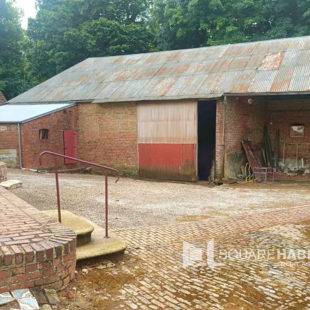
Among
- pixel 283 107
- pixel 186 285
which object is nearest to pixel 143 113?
pixel 283 107

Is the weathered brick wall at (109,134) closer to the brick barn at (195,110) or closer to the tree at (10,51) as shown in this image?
the brick barn at (195,110)

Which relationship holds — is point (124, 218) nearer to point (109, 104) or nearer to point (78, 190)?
point (78, 190)

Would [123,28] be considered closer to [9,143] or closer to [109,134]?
[109,134]

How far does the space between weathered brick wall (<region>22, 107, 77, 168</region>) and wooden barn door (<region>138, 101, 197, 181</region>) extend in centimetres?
410

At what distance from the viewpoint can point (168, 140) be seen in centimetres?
1452

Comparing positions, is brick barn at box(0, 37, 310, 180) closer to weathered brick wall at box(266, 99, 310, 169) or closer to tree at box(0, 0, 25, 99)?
weathered brick wall at box(266, 99, 310, 169)

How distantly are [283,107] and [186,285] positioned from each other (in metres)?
14.6

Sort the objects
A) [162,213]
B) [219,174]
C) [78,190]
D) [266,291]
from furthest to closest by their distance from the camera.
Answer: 1. [219,174]
2. [78,190]
3. [162,213]
4. [266,291]

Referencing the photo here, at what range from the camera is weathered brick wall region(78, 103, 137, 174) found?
15586 millimetres

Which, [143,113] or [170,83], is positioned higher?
[170,83]

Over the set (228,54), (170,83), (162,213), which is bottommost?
(162,213)

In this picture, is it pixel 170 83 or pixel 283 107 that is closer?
pixel 170 83

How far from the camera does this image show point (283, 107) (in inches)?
654

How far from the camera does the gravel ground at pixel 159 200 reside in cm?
734
